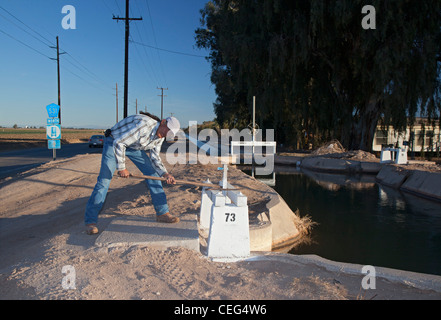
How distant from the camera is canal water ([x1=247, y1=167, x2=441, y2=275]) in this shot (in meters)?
6.30

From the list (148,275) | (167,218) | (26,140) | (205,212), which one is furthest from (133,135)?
(26,140)

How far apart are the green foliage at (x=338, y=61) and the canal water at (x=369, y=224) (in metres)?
5.69

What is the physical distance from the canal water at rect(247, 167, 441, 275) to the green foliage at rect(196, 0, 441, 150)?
5691 millimetres

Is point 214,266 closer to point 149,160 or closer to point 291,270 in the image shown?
point 291,270

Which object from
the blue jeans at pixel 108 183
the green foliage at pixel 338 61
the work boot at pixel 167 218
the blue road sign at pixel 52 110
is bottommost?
the work boot at pixel 167 218

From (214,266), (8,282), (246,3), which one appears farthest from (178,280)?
(246,3)

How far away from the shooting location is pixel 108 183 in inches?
185

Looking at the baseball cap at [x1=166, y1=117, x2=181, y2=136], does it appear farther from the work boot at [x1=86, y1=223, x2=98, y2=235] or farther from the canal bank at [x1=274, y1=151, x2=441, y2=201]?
the canal bank at [x1=274, y1=151, x2=441, y2=201]

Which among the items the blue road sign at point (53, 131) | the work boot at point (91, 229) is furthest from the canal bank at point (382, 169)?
the blue road sign at point (53, 131)

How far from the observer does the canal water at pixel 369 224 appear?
6305 millimetres

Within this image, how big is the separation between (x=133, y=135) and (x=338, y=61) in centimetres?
1710

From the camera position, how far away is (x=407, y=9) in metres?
16.1

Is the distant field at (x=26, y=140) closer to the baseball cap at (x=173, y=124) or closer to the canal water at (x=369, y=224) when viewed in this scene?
the canal water at (x=369, y=224)
